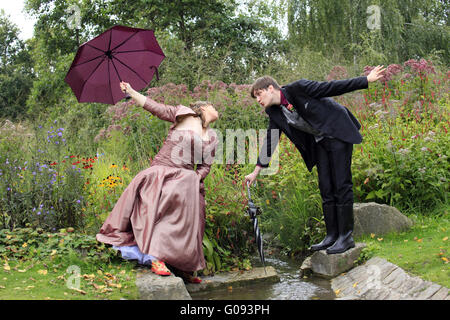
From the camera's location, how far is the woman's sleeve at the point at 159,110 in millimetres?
4430

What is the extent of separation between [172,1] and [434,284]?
13.3 meters

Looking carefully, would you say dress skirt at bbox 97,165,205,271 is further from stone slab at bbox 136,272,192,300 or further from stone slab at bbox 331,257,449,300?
stone slab at bbox 331,257,449,300

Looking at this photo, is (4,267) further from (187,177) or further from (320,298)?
(320,298)

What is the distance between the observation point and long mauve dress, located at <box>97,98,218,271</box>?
13.2 feet

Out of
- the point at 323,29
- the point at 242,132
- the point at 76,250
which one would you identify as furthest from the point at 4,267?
the point at 323,29

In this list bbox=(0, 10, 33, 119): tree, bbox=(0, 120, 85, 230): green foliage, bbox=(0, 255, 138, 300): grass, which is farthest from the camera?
bbox=(0, 10, 33, 119): tree

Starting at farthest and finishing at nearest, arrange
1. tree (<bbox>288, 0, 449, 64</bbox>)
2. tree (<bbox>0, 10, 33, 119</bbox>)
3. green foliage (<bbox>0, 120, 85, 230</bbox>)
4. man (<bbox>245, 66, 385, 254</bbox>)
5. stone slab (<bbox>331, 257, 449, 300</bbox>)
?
tree (<bbox>0, 10, 33, 119</bbox>) → tree (<bbox>288, 0, 449, 64</bbox>) → green foliage (<bbox>0, 120, 85, 230</bbox>) → man (<bbox>245, 66, 385, 254</bbox>) → stone slab (<bbox>331, 257, 449, 300</bbox>)

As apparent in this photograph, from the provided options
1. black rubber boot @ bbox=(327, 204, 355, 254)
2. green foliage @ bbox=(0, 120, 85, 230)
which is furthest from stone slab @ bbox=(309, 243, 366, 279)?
green foliage @ bbox=(0, 120, 85, 230)

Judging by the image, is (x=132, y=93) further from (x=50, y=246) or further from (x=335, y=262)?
(x=335, y=262)

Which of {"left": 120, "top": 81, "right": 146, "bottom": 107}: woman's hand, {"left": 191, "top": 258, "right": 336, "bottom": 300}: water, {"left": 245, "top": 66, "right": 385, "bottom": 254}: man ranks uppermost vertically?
{"left": 120, "top": 81, "right": 146, "bottom": 107}: woman's hand

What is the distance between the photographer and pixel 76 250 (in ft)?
14.3

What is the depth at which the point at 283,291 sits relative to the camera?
4.19m

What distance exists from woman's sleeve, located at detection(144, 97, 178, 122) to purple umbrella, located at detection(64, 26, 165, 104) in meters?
0.30

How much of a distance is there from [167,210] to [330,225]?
5.02ft
